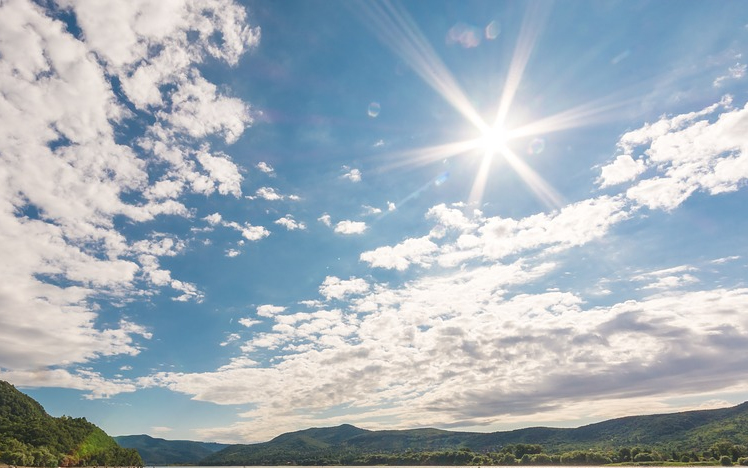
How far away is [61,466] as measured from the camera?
19888 cm

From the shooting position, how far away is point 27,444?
192 meters

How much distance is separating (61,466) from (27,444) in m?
17.0
